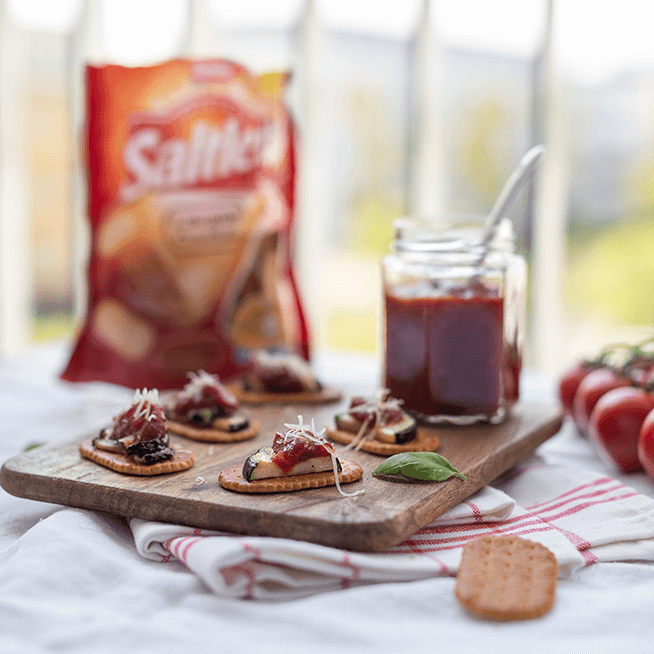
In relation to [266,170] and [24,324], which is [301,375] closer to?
[266,170]

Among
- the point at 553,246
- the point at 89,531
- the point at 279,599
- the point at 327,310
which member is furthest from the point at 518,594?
the point at 327,310

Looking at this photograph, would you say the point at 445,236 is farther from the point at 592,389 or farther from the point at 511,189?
the point at 592,389

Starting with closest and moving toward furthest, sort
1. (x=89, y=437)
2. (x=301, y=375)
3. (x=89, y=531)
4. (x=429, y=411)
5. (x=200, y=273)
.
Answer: (x=89, y=531) → (x=89, y=437) → (x=429, y=411) → (x=301, y=375) → (x=200, y=273)

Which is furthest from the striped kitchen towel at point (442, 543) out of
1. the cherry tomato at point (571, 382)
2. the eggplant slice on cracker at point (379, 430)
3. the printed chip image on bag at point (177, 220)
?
the printed chip image on bag at point (177, 220)

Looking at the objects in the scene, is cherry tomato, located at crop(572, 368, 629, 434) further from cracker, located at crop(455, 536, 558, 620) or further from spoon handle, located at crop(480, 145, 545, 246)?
cracker, located at crop(455, 536, 558, 620)

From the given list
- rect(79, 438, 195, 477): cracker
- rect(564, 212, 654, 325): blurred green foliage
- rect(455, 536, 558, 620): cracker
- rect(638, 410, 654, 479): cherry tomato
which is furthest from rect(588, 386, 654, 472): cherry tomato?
rect(564, 212, 654, 325): blurred green foliage
